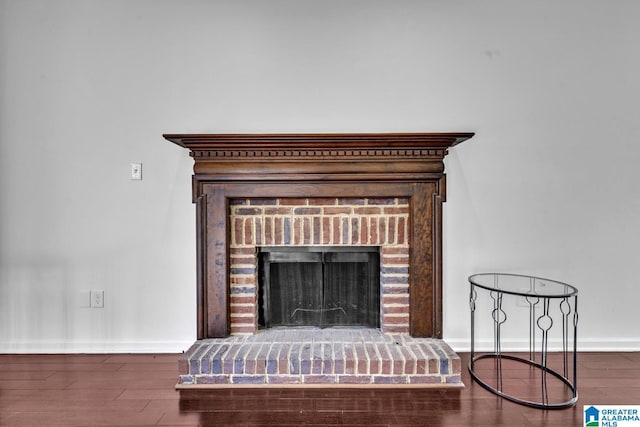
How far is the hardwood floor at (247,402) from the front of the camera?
1624mm

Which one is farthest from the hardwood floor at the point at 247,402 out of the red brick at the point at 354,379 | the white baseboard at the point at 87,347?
the white baseboard at the point at 87,347

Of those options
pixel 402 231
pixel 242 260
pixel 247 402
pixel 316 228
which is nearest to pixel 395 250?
pixel 402 231

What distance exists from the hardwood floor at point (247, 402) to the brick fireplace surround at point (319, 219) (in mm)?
262

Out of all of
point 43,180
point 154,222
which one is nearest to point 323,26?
point 154,222

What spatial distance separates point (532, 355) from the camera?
2271 mm

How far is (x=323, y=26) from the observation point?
2.29m

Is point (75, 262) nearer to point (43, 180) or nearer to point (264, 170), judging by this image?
point (43, 180)

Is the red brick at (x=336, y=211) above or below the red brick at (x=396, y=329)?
above

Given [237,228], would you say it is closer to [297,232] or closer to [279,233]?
[279,233]

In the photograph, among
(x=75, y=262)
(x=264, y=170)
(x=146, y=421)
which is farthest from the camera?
(x=75, y=262)

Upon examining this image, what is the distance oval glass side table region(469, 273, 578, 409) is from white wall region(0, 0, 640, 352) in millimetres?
458

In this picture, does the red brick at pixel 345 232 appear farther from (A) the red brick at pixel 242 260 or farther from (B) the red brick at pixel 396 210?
(A) the red brick at pixel 242 260

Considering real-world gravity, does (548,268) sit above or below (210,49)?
below

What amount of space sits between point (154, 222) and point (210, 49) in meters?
1.12
